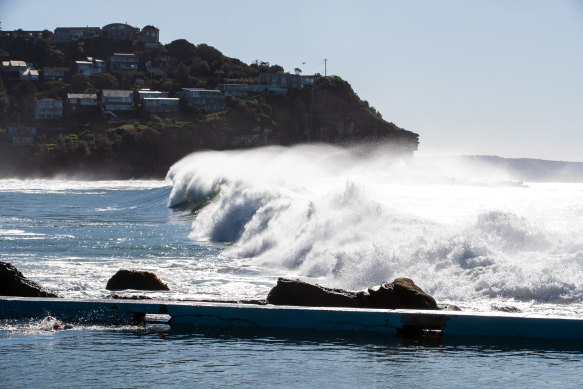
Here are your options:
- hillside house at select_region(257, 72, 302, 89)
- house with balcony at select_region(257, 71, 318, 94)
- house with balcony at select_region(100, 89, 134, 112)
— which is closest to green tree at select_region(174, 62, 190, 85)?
house with balcony at select_region(257, 71, 318, 94)

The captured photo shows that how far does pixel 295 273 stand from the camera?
16.5 m

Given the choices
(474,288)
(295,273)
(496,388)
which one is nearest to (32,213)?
(295,273)

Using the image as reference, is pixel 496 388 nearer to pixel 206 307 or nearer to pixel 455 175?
pixel 206 307

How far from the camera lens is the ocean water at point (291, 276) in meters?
7.40

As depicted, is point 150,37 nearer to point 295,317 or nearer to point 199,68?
point 199,68

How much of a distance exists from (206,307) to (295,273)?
708 cm

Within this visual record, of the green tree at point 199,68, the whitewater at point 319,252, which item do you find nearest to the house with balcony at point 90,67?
the green tree at point 199,68

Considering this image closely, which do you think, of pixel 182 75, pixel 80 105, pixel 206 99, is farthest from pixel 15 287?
pixel 182 75

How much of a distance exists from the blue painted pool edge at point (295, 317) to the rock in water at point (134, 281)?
3.07m

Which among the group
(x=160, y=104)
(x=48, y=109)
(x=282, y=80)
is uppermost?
(x=282, y=80)

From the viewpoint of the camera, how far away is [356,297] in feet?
34.7

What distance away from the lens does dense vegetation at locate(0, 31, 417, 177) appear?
126 meters

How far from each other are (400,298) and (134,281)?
4.95 m

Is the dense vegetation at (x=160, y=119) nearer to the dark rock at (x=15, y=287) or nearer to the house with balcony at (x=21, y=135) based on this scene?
the house with balcony at (x=21, y=135)
